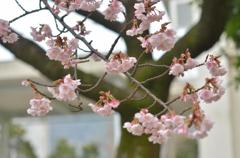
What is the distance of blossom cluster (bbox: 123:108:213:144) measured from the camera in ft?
4.24

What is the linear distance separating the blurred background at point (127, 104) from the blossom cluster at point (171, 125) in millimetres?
378

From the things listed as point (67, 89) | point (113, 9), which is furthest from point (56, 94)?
point (113, 9)

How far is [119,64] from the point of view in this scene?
1568 millimetres

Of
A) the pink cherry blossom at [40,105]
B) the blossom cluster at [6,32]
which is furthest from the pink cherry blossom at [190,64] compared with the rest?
the blossom cluster at [6,32]

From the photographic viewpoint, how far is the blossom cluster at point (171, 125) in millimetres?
1291

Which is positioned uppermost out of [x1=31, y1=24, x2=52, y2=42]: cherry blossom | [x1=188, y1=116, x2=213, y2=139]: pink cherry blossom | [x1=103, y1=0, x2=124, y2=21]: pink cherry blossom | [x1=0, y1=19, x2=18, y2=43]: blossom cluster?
[x1=103, y1=0, x2=124, y2=21]: pink cherry blossom

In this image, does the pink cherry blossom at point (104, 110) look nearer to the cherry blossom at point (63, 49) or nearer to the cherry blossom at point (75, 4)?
the cherry blossom at point (63, 49)

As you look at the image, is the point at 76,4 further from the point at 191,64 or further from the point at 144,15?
the point at 191,64

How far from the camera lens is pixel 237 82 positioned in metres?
Answer: 4.19

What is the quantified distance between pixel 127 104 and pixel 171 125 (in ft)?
5.10

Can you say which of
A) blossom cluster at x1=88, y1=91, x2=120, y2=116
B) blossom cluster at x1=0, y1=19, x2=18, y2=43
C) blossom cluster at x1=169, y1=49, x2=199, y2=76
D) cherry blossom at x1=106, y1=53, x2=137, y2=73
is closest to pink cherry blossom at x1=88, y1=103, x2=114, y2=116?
blossom cluster at x1=88, y1=91, x2=120, y2=116

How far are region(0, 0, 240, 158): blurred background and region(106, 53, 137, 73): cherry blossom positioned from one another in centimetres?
23

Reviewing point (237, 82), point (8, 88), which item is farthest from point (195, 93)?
point (8, 88)

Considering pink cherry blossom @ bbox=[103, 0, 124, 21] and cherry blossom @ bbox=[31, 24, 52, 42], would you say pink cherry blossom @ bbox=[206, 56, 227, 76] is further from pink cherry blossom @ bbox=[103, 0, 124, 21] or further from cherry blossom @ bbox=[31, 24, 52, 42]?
cherry blossom @ bbox=[31, 24, 52, 42]
